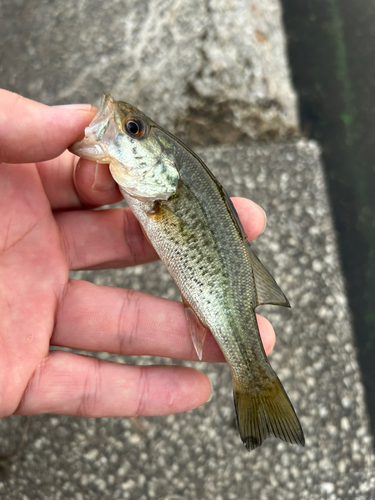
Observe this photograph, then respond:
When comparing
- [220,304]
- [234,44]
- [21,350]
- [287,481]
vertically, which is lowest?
[287,481]

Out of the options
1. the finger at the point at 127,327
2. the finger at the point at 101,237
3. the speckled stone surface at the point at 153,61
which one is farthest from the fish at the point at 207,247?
the speckled stone surface at the point at 153,61

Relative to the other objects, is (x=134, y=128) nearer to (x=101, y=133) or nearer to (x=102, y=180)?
(x=101, y=133)

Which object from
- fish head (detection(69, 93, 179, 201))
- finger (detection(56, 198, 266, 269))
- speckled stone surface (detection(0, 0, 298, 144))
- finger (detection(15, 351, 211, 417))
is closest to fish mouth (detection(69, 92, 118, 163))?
fish head (detection(69, 93, 179, 201))

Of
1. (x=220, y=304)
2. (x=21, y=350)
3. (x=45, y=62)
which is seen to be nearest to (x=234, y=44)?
(x=45, y=62)

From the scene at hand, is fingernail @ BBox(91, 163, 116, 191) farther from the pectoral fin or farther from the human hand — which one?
the pectoral fin

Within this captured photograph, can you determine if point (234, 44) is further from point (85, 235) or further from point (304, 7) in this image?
point (85, 235)

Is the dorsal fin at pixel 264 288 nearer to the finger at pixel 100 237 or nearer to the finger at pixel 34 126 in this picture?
the finger at pixel 100 237
